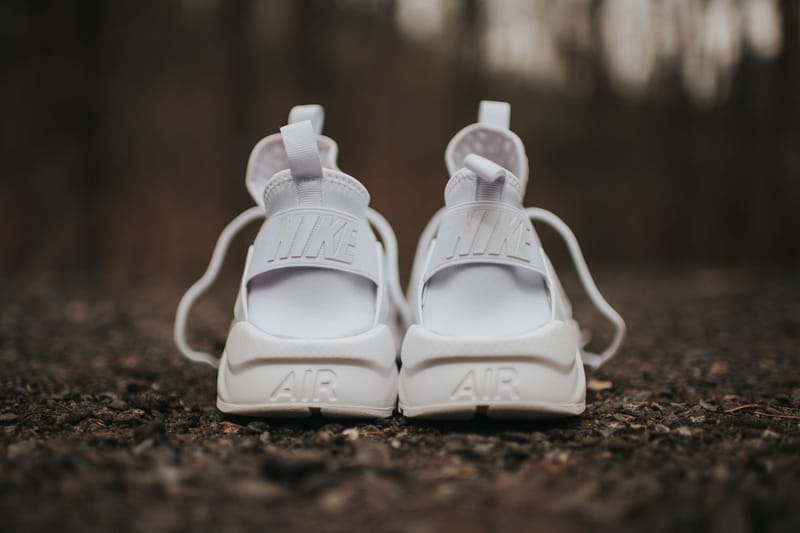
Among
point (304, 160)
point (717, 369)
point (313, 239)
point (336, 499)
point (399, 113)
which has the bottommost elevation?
point (717, 369)

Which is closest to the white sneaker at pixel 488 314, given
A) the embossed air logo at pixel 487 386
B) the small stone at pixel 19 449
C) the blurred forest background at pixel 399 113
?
the embossed air logo at pixel 487 386

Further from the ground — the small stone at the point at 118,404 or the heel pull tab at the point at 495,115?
the heel pull tab at the point at 495,115

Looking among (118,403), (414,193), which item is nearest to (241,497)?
(118,403)

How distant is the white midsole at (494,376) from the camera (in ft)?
2.58

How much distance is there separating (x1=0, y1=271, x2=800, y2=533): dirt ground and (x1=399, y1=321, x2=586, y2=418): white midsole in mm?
47

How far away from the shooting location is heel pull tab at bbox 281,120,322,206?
88cm

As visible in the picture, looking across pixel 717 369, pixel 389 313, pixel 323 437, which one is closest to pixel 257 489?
pixel 323 437

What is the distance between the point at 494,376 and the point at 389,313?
10.0 inches

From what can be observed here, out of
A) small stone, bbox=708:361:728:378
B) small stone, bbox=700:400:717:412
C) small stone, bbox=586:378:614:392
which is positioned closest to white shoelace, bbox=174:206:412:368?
small stone, bbox=586:378:614:392

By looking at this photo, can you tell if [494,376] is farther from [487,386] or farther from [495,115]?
[495,115]

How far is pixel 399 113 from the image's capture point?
4.15 m

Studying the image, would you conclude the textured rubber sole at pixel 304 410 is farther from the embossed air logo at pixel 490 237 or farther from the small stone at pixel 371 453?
the embossed air logo at pixel 490 237

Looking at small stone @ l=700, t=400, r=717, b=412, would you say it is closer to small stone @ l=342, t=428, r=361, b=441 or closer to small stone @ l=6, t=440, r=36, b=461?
small stone @ l=342, t=428, r=361, b=441

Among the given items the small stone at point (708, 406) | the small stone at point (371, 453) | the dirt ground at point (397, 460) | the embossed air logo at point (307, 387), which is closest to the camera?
the dirt ground at point (397, 460)
